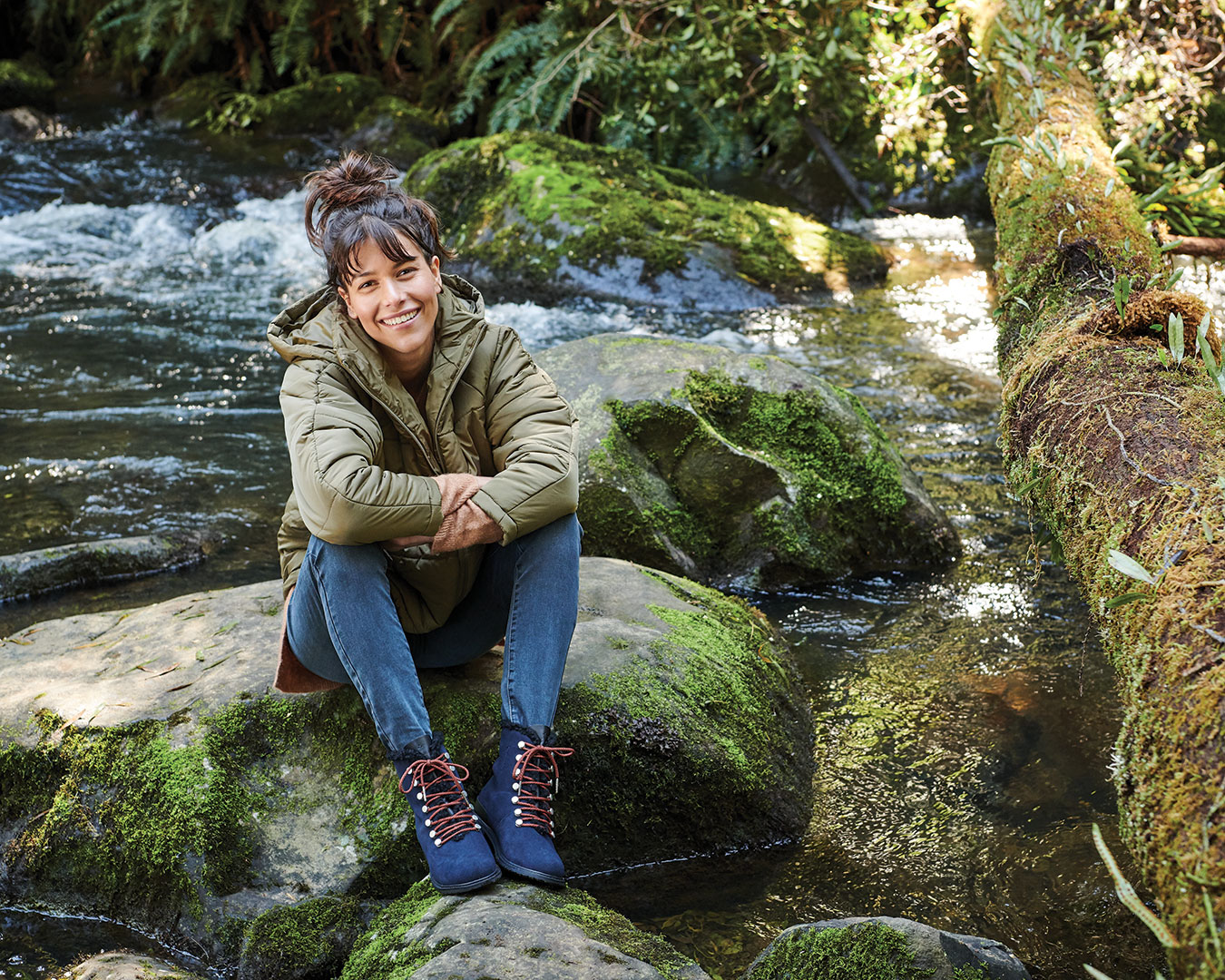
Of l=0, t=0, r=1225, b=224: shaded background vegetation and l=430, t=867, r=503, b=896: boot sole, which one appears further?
l=0, t=0, r=1225, b=224: shaded background vegetation

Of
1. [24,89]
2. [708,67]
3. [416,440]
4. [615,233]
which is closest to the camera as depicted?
[416,440]

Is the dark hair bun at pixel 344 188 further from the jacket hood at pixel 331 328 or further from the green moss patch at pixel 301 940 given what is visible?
the green moss patch at pixel 301 940

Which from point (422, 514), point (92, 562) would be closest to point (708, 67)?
point (92, 562)

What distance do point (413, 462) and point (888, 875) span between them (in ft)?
5.74

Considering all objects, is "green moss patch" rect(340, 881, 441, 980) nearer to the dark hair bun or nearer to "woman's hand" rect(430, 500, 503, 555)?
"woman's hand" rect(430, 500, 503, 555)

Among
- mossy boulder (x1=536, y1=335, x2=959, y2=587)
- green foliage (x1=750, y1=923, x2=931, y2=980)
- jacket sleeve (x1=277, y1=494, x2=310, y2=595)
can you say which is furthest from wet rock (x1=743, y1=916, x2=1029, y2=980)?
mossy boulder (x1=536, y1=335, x2=959, y2=587)

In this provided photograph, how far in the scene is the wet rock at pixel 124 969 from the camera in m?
2.66

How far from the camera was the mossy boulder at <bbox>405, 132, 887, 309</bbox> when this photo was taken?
881 cm

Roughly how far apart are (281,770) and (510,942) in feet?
3.41

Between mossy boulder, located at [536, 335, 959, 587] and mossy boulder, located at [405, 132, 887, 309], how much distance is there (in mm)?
3598

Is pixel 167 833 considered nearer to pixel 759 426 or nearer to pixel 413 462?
pixel 413 462

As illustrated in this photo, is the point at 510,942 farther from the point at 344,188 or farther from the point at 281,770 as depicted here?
the point at 344,188

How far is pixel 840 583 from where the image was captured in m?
4.98

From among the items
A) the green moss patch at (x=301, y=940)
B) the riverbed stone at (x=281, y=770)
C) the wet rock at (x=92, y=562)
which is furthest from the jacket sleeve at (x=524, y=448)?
the wet rock at (x=92, y=562)
